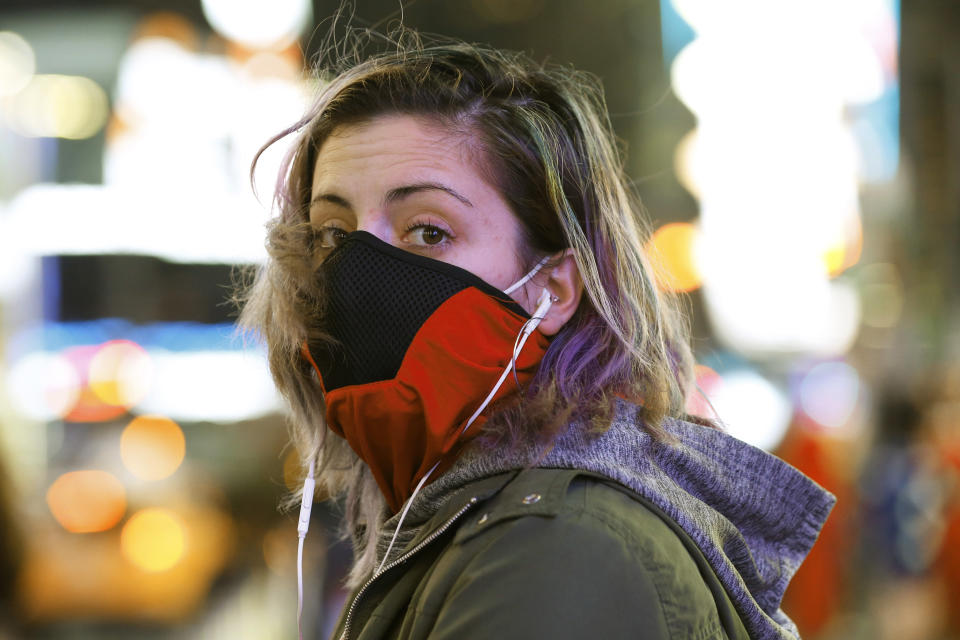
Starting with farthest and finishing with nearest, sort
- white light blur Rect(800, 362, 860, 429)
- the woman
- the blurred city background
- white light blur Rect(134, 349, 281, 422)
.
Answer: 1. white light blur Rect(800, 362, 860, 429)
2. white light blur Rect(134, 349, 281, 422)
3. the blurred city background
4. the woman

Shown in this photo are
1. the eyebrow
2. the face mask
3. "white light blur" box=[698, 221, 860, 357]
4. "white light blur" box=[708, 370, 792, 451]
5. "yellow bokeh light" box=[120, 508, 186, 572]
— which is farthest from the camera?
"white light blur" box=[708, 370, 792, 451]

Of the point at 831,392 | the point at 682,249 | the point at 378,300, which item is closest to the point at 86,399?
the point at 682,249

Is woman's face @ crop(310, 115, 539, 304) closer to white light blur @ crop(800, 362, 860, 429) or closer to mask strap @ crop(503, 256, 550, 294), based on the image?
mask strap @ crop(503, 256, 550, 294)

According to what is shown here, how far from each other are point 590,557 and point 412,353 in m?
0.51

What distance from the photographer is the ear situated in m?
1.72

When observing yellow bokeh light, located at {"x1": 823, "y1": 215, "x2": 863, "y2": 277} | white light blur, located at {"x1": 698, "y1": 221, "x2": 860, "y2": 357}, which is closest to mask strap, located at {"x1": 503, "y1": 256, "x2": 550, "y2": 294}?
white light blur, located at {"x1": 698, "y1": 221, "x2": 860, "y2": 357}

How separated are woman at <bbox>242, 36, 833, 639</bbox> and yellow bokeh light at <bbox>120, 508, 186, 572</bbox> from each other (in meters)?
4.07

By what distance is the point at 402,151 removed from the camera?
1.69 m

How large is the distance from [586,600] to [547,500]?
15 centimetres

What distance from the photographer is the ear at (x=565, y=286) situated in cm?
172

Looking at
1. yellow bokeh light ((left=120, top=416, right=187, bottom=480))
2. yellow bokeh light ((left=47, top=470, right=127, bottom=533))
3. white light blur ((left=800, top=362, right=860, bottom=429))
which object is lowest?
white light blur ((left=800, top=362, right=860, bottom=429))

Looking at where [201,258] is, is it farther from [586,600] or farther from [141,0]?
[586,600]

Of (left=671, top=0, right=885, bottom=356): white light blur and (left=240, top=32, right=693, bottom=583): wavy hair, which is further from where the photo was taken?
(left=671, top=0, right=885, bottom=356): white light blur

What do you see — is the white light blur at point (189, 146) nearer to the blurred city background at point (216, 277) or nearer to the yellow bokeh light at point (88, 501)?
the blurred city background at point (216, 277)
